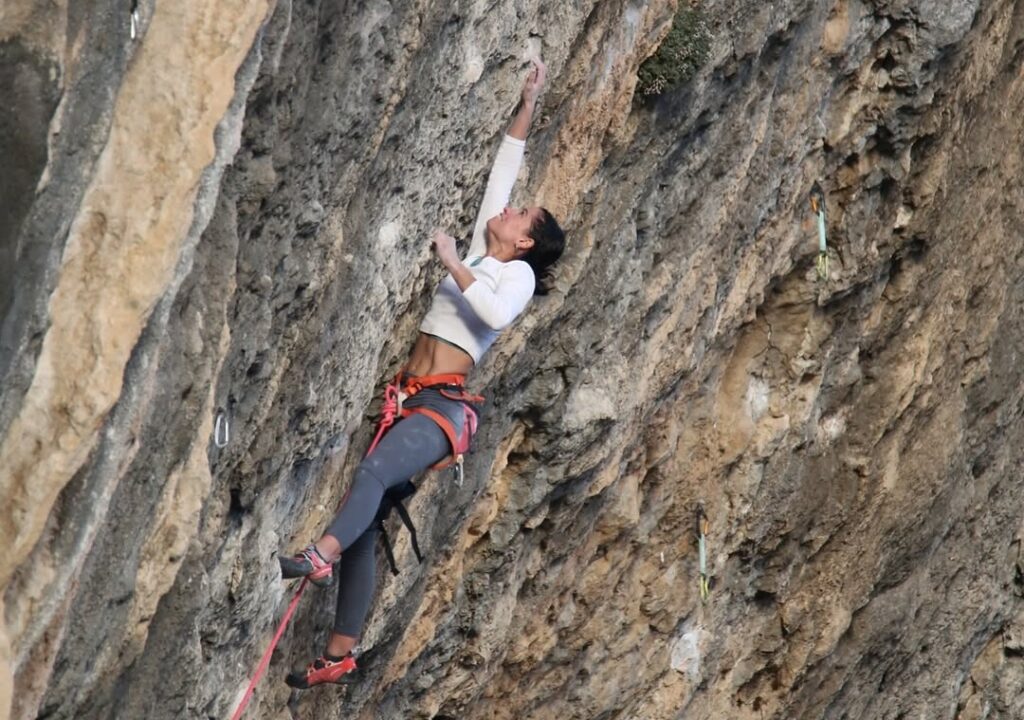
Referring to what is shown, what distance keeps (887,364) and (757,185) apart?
3135 mm

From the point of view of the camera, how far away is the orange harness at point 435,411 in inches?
372

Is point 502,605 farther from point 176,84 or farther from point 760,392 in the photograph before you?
point 176,84

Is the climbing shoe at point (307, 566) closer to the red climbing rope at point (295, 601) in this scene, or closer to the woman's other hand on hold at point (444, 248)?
the red climbing rope at point (295, 601)

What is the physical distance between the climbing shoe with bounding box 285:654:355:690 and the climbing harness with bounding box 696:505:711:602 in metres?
5.59

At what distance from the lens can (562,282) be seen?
37.5ft

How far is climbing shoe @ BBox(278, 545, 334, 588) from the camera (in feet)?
28.8

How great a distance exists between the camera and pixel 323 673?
9656mm

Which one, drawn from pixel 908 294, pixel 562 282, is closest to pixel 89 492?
pixel 562 282

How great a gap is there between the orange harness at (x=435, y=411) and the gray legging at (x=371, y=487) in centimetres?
3

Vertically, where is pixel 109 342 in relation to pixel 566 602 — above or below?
below

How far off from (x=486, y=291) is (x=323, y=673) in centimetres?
208

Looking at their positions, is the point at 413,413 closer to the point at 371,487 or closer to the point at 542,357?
the point at 371,487

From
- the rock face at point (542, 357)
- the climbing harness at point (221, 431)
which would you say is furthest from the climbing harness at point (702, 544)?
the climbing harness at point (221, 431)

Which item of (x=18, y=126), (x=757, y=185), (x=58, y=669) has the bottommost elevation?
(x=58, y=669)
